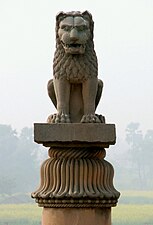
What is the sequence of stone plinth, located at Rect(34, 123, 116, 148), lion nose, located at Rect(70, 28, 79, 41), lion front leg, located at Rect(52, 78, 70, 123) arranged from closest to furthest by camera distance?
stone plinth, located at Rect(34, 123, 116, 148), lion nose, located at Rect(70, 28, 79, 41), lion front leg, located at Rect(52, 78, 70, 123)

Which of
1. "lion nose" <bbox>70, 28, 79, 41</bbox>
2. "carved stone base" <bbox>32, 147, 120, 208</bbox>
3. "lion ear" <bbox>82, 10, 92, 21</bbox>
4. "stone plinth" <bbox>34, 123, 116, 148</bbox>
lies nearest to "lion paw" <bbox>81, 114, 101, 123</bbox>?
"stone plinth" <bbox>34, 123, 116, 148</bbox>

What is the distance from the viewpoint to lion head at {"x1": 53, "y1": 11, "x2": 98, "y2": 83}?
452 centimetres

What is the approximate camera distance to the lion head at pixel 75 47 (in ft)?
14.8

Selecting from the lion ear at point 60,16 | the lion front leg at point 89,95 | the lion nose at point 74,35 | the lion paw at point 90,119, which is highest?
the lion ear at point 60,16

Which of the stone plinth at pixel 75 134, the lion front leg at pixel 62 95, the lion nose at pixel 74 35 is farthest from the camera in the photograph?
the lion front leg at pixel 62 95

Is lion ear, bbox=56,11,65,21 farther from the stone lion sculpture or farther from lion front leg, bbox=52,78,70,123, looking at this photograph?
lion front leg, bbox=52,78,70,123

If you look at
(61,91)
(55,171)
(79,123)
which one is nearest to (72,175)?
(55,171)

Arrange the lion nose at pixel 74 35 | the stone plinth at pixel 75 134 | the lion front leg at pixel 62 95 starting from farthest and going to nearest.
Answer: the lion front leg at pixel 62 95
the lion nose at pixel 74 35
the stone plinth at pixel 75 134

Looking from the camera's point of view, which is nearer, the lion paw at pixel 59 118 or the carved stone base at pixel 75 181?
the carved stone base at pixel 75 181

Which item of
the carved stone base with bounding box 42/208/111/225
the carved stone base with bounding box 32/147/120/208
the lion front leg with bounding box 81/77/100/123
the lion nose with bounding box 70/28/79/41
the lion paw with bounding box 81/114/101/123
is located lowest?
the carved stone base with bounding box 42/208/111/225

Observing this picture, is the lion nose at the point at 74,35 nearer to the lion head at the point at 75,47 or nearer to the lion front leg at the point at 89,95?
the lion head at the point at 75,47

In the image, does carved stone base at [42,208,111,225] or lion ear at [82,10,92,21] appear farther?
lion ear at [82,10,92,21]

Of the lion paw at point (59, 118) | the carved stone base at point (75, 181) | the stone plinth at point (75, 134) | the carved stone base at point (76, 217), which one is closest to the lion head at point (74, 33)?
the lion paw at point (59, 118)

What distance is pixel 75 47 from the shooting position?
178 inches
